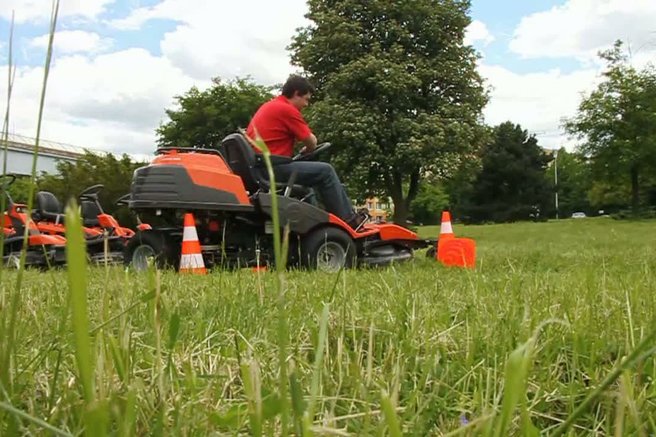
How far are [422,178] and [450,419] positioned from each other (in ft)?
96.7

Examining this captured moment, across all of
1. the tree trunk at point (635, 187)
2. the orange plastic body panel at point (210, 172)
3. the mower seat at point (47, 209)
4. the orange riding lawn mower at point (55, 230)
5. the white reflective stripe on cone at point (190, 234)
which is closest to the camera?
the white reflective stripe on cone at point (190, 234)

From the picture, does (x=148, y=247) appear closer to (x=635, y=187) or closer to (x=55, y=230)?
(x=55, y=230)


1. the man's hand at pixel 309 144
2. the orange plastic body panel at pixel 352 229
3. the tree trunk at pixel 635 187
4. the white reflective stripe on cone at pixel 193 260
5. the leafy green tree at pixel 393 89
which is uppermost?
the leafy green tree at pixel 393 89

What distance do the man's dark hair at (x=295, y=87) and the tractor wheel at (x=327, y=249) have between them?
1.50 metres

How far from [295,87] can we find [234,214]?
58.7 inches

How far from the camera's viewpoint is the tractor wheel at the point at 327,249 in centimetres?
625

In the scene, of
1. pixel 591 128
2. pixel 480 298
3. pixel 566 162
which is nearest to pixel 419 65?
pixel 591 128

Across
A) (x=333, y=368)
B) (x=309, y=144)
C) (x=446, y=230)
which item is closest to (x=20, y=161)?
(x=333, y=368)

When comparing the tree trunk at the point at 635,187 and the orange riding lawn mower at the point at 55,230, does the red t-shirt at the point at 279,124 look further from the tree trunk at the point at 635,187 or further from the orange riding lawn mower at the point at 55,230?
the tree trunk at the point at 635,187

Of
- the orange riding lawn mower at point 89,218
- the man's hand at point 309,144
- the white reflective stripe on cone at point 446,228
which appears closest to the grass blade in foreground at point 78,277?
the man's hand at point 309,144

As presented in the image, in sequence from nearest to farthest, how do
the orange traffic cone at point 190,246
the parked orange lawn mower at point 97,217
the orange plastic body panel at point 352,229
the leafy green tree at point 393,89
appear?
the orange traffic cone at point 190,246 → the orange plastic body panel at point 352,229 → the parked orange lawn mower at point 97,217 → the leafy green tree at point 393,89

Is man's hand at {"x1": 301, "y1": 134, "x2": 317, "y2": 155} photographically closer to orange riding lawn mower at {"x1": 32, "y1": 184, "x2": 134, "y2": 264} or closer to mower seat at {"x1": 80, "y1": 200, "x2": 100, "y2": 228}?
orange riding lawn mower at {"x1": 32, "y1": 184, "x2": 134, "y2": 264}

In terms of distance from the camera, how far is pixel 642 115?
35.9 m

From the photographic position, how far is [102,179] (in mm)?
20797
